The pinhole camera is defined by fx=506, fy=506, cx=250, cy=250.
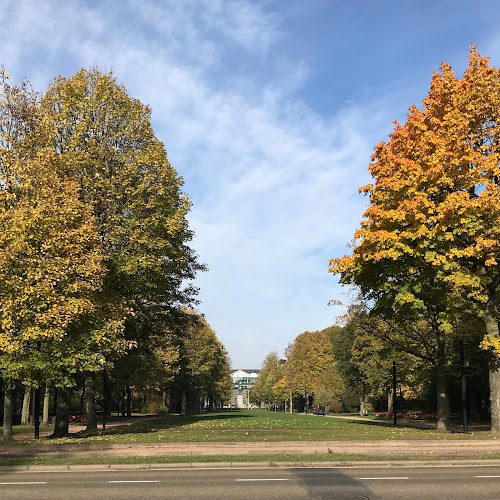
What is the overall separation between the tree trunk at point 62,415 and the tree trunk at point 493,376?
62.1ft

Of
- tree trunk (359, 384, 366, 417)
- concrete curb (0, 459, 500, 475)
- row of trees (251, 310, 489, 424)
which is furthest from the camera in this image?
tree trunk (359, 384, 366, 417)

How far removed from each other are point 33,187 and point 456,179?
17746mm

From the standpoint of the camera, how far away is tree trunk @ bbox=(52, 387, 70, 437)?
76.6 feet

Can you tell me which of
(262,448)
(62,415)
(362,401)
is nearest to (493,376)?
(262,448)

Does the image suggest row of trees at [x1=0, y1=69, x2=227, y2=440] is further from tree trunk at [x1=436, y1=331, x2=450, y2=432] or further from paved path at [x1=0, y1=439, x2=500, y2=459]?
tree trunk at [x1=436, y1=331, x2=450, y2=432]

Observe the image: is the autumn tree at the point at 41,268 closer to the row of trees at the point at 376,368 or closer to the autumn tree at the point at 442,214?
the autumn tree at the point at 442,214

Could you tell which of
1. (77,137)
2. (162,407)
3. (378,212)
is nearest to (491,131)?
(378,212)

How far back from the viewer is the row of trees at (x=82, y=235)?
18516 millimetres

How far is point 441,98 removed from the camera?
23578 mm

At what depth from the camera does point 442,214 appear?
20.5 m

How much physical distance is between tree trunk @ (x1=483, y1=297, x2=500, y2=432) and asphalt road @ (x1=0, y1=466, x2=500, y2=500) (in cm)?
841

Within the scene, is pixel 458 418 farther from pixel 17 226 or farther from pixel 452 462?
pixel 17 226

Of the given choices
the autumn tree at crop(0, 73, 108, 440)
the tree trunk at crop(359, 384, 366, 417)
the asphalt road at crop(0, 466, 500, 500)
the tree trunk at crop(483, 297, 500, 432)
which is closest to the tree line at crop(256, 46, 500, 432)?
the tree trunk at crop(483, 297, 500, 432)

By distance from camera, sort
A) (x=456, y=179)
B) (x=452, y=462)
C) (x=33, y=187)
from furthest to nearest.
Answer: (x=456, y=179) → (x=33, y=187) → (x=452, y=462)
